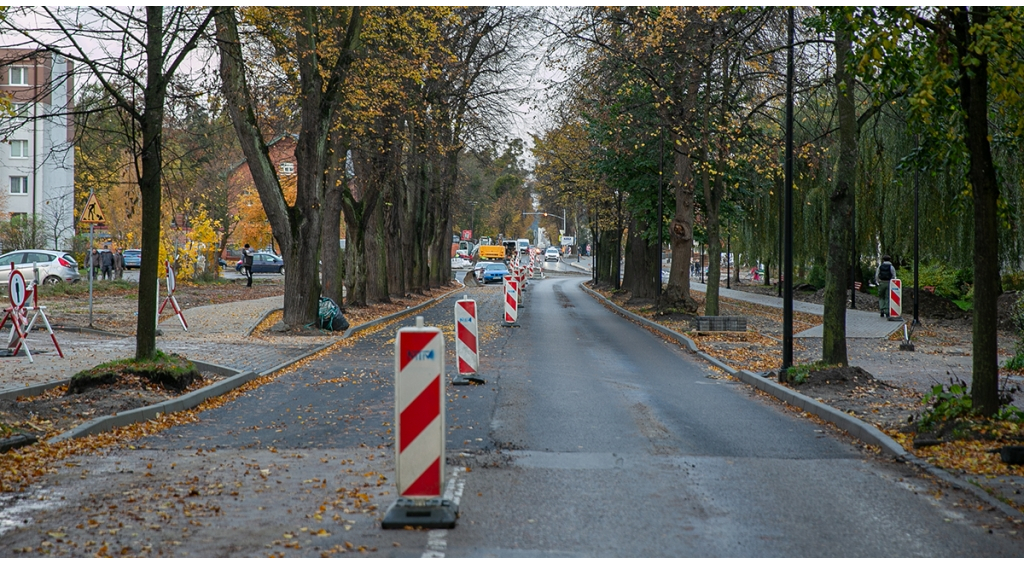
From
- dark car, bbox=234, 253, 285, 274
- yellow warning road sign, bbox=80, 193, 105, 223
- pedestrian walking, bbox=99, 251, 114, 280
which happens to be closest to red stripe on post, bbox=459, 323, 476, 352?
yellow warning road sign, bbox=80, 193, 105, 223

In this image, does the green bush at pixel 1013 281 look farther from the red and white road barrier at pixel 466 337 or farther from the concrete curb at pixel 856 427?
the red and white road barrier at pixel 466 337

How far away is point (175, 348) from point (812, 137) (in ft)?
72.0

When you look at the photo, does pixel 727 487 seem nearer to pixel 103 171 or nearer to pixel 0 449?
pixel 0 449

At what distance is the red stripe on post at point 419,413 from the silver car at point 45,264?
3315cm

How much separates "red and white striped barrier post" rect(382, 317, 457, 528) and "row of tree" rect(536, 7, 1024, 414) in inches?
198

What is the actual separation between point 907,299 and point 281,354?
2421 cm

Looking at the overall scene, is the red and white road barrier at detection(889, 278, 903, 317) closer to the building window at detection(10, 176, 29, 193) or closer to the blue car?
the blue car

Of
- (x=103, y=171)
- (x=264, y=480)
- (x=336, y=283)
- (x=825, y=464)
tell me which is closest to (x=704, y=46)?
(x=336, y=283)

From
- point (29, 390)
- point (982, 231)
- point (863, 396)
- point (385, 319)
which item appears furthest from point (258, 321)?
point (982, 231)

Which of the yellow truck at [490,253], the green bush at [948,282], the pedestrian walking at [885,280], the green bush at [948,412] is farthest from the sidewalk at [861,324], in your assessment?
the yellow truck at [490,253]

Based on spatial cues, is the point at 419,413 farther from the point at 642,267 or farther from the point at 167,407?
the point at 642,267

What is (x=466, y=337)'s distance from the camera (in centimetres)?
1395

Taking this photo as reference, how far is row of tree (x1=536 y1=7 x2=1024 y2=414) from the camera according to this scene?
9359 millimetres

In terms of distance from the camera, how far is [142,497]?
676 cm
